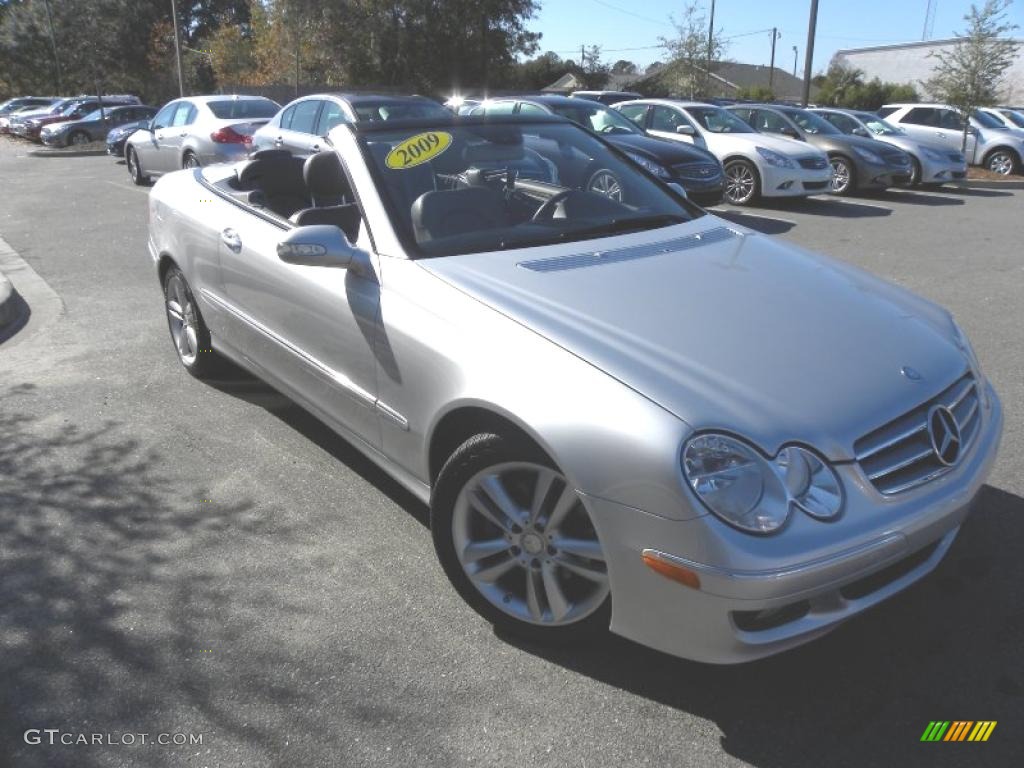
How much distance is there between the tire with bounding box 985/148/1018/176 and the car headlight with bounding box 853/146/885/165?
5.83m

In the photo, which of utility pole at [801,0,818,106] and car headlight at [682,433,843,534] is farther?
utility pole at [801,0,818,106]

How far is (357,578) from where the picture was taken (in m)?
3.31

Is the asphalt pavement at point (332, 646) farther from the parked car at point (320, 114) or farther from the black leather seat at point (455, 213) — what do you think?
the parked car at point (320, 114)

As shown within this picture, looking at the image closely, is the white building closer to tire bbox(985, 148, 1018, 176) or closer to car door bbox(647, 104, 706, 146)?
tire bbox(985, 148, 1018, 176)

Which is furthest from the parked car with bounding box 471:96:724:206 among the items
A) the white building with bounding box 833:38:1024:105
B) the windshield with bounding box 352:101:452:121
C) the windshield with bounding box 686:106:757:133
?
the white building with bounding box 833:38:1024:105

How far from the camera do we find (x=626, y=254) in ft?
11.3

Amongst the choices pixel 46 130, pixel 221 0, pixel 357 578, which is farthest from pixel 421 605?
pixel 221 0

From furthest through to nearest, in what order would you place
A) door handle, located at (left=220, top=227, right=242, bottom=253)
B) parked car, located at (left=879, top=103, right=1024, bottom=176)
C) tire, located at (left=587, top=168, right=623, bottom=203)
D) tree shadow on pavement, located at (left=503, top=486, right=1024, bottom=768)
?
parked car, located at (left=879, top=103, right=1024, bottom=176) → door handle, located at (left=220, top=227, right=242, bottom=253) → tire, located at (left=587, top=168, right=623, bottom=203) → tree shadow on pavement, located at (left=503, top=486, right=1024, bottom=768)

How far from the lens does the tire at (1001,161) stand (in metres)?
18.7

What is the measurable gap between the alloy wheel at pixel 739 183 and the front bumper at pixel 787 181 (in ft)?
0.70

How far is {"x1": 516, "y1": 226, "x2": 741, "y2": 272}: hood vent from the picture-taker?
328cm

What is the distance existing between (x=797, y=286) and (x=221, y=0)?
5685 cm

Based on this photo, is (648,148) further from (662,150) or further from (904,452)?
(904,452)

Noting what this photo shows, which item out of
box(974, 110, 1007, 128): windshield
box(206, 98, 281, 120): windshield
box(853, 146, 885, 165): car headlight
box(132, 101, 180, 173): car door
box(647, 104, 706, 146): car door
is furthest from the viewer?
box(974, 110, 1007, 128): windshield
